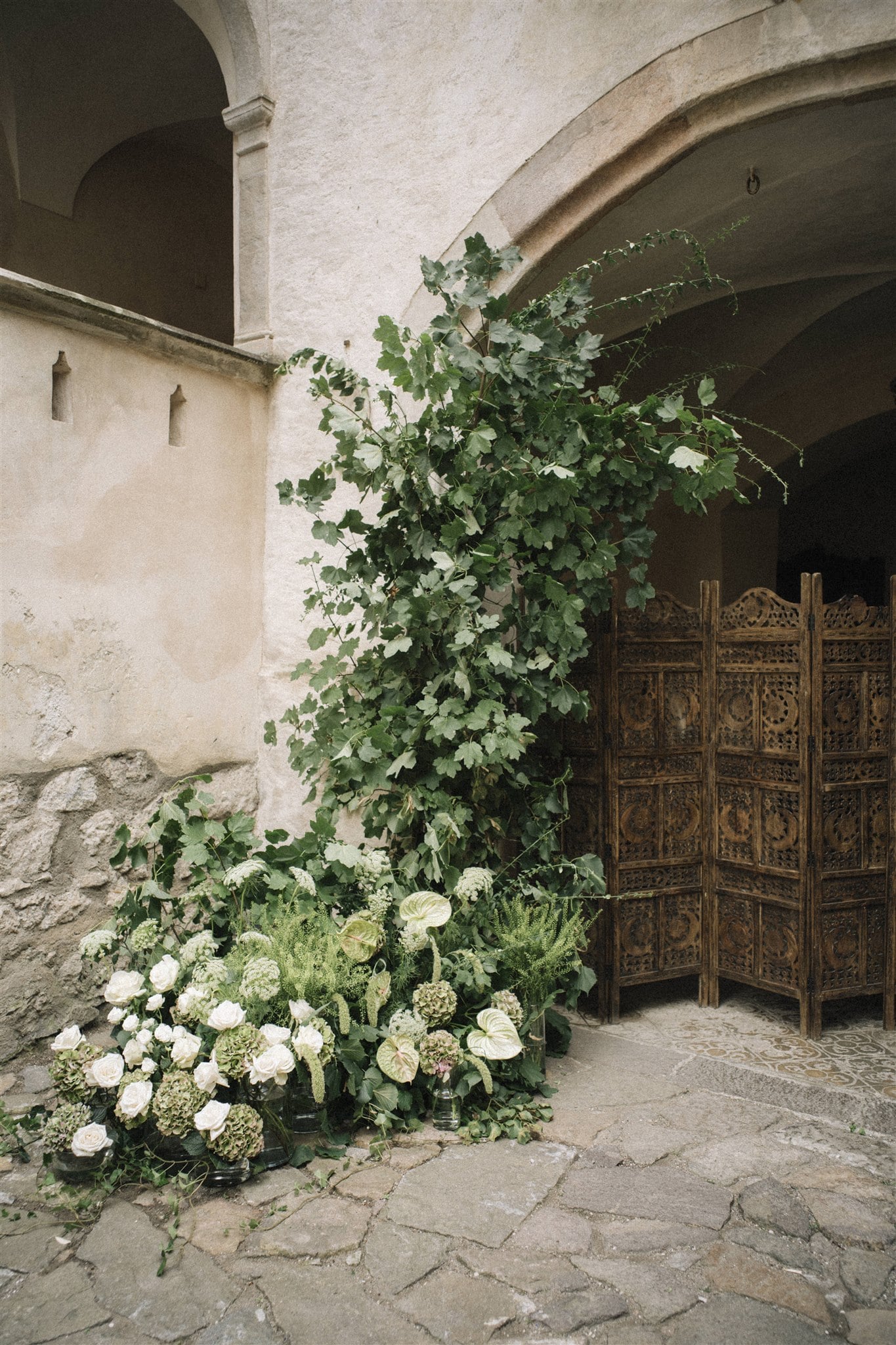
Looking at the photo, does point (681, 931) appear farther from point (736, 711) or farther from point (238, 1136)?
point (238, 1136)

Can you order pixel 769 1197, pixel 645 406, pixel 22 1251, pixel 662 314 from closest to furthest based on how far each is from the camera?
pixel 22 1251, pixel 769 1197, pixel 645 406, pixel 662 314

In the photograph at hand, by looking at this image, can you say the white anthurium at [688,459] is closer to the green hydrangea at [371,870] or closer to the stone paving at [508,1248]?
the green hydrangea at [371,870]

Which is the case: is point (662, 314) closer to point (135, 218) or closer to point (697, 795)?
point (697, 795)

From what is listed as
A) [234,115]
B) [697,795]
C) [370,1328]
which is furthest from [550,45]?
[370,1328]

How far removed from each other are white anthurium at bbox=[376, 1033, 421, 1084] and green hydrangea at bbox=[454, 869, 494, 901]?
533 millimetres

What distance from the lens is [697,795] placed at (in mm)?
4375

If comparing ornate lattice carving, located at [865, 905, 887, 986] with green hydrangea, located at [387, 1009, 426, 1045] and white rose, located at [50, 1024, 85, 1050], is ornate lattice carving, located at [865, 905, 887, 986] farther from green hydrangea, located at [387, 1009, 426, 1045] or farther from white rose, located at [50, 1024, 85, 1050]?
white rose, located at [50, 1024, 85, 1050]

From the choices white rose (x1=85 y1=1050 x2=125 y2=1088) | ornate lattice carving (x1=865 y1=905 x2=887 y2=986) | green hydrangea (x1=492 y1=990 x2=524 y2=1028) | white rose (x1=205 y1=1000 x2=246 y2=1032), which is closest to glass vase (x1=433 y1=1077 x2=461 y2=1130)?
green hydrangea (x1=492 y1=990 x2=524 y2=1028)

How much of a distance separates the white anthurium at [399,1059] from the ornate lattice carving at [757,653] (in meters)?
2.11

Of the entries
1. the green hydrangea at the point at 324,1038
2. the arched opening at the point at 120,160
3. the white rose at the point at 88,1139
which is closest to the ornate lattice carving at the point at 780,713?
the green hydrangea at the point at 324,1038

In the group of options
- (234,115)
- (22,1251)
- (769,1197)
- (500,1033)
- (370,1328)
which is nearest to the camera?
(370,1328)

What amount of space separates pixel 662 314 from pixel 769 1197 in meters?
3.27

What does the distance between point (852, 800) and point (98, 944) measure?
294 cm

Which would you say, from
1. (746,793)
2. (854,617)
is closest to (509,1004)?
(746,793)
